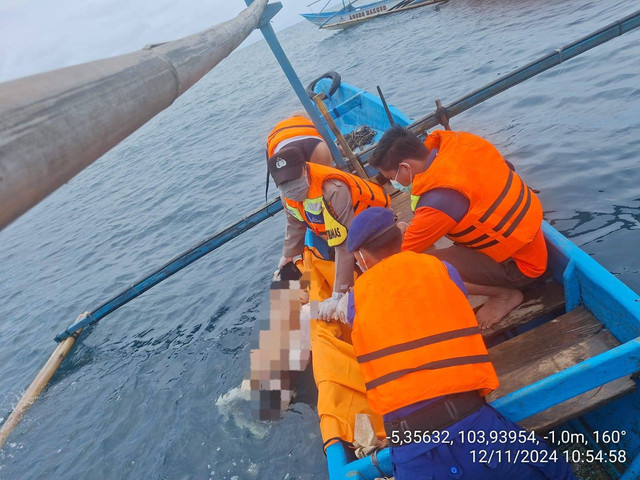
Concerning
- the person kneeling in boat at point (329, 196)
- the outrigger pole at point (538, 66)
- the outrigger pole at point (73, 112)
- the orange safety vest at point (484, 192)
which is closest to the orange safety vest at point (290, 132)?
the outrigger pole at point (538, 66)

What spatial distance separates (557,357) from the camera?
9.73 ft

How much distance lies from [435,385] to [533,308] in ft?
5.76

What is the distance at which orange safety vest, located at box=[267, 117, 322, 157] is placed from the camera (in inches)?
219

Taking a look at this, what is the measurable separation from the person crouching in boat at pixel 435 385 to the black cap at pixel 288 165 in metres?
1.97

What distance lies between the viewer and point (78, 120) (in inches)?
29.3

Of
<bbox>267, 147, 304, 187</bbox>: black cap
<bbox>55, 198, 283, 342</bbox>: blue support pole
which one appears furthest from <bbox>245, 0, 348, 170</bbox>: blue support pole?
<bbox>267, 147, 304, 187</bbox>: black cap

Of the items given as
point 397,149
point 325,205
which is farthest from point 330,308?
point 397,149

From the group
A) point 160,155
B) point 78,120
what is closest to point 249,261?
point 78,120

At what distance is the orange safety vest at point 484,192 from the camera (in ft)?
10.6

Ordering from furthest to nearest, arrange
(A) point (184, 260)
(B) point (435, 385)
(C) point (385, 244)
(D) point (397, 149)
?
(A) point (184, 260)
(D) point (397, 149)
(C) point (385, 244)
(B) point (435, 385)

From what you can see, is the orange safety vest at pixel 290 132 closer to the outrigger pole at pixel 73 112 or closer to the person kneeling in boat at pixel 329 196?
the person kneeling in boat at pixel 329 196

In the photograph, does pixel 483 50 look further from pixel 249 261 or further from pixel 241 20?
pixel 241 20

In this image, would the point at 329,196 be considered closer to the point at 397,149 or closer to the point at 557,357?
the point at 397,149

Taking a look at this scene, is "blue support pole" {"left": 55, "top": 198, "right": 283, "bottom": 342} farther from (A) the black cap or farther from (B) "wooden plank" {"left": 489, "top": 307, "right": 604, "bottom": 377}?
(B) "wooden plank" {"left": 489, "top": 307, "right": 604, "bottom": 377}
